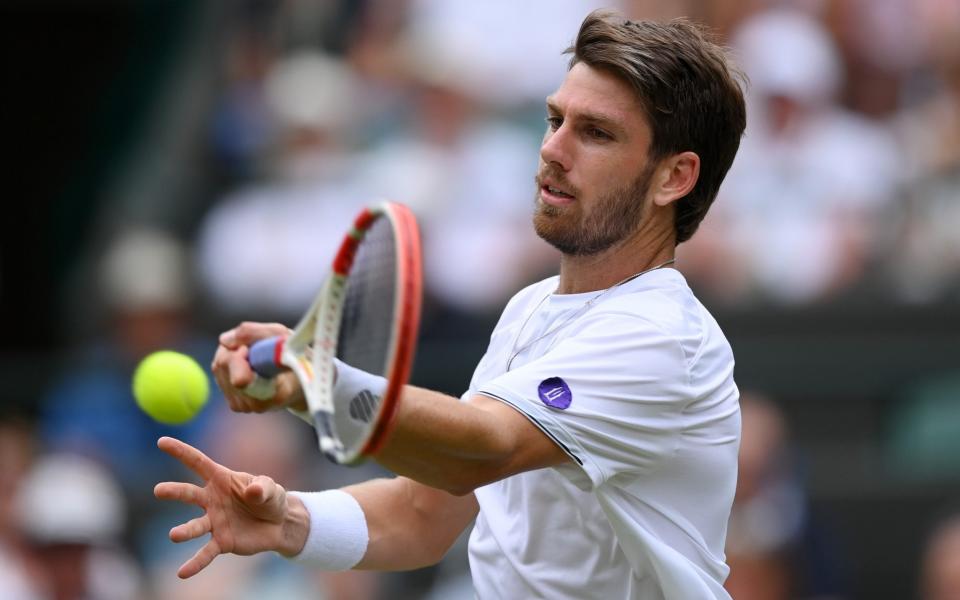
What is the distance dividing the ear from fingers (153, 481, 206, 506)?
4.55 feet

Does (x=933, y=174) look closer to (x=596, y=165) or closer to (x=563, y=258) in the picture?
(x=563, y=258)

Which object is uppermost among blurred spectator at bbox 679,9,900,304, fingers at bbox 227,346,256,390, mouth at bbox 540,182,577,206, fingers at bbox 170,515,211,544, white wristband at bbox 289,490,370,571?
mouth at bbox 540,182,577,206

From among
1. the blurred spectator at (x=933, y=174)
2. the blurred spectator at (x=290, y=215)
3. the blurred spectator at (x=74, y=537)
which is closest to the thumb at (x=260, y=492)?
the blurred spectator at (x=74, y=537)

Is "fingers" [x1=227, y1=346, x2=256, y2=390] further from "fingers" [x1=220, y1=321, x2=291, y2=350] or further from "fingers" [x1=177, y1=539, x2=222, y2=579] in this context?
"fingers" [x1=177, y1=539, x2=222, y2=579]

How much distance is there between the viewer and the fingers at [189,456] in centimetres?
407

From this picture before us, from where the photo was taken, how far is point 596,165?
418 cm

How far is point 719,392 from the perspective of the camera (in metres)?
4.12

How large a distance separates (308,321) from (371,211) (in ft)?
1.13

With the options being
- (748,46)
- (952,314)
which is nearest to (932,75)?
(748,46)

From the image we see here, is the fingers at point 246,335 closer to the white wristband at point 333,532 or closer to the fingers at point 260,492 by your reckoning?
the fingers at point 260,492

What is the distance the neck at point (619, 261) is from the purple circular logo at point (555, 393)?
0.53 metres

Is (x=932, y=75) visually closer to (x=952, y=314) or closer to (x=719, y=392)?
(x=952, y=314)

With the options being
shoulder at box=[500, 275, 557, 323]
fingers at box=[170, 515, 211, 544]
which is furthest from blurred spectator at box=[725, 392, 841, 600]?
fingers at box=[170, 515, 211, 544]

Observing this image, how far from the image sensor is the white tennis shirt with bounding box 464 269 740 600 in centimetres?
386
